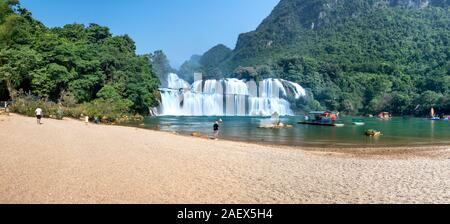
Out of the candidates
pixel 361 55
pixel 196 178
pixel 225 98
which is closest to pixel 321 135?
pixel 196 178

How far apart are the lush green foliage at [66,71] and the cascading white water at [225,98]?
30.0ft

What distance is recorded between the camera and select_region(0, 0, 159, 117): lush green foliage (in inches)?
1446

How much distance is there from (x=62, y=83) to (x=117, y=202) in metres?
39.8

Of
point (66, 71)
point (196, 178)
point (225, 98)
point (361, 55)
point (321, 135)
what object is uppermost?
point (361, 55)

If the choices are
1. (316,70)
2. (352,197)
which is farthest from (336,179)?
(316,70)

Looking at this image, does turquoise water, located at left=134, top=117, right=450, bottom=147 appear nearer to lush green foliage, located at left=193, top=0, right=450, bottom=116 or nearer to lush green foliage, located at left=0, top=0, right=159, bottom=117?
lush green foliage, located at left=0, top=0, right=159, bottom=117

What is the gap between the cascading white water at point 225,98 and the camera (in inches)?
2657

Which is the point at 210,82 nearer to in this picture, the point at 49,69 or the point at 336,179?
the point at 49,69

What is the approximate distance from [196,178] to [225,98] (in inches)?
2735

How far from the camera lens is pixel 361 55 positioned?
136m

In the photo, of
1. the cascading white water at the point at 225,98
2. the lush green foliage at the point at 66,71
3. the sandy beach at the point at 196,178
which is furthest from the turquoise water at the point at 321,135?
the cascading white water at the point at 225,98

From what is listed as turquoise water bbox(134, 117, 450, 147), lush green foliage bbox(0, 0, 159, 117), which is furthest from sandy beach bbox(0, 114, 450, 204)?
lush green foliage bbox(0, 0, 159, 117)

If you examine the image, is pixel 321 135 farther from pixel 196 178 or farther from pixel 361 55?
Answer: pixel 361 55
